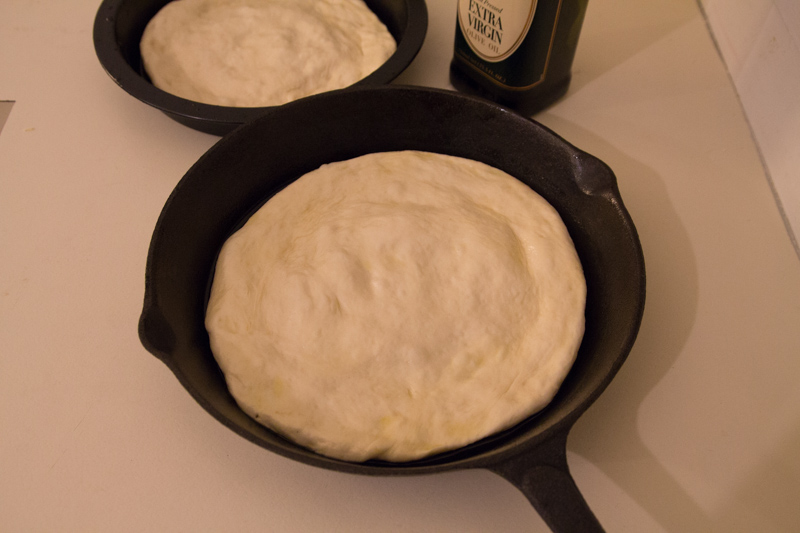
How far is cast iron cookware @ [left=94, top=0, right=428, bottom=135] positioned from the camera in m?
0.92

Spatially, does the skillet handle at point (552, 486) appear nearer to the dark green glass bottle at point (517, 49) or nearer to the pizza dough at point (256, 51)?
the dark green glass bottle at point (517, 49)

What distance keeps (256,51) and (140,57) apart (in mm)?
255

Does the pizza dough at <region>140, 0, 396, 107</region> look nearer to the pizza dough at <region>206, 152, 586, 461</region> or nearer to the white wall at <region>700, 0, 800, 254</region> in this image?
the pizza dough at <region>206, 152, 586, 461</region>

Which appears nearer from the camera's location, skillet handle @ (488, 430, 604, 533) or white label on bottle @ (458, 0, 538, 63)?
skillet handle @ (488, 430, 604, 533)

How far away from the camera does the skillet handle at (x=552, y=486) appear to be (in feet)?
1.76

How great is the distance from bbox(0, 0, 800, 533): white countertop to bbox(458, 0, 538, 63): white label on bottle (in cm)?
20

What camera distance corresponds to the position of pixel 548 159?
0.86m

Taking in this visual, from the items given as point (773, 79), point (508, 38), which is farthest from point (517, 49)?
point (773, 79)

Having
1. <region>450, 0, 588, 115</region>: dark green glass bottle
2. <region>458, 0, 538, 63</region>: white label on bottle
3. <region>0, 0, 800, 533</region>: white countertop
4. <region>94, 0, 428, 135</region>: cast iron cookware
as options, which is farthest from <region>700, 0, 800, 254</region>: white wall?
<region>94, 0, 428, 135</region>: cast iron cookware

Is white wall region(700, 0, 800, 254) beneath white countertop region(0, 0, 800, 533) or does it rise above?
above

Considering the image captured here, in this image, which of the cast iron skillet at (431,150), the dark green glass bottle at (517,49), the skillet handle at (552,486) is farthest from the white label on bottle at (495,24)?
the skillet handle at (552,486)

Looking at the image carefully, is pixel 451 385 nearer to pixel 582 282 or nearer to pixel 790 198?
pixel 582 282

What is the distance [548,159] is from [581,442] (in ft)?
1.44

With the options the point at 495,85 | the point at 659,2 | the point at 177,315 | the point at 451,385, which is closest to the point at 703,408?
the point at 451,385
